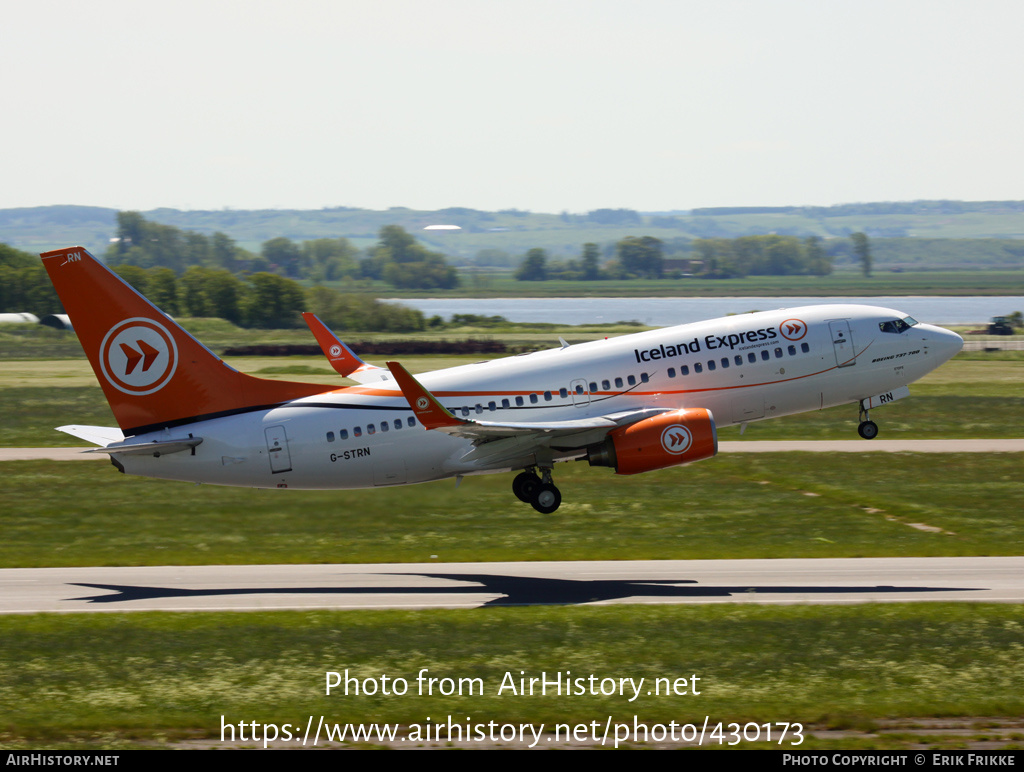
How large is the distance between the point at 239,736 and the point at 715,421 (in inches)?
874

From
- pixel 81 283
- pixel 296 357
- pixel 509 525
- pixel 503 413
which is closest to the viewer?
pixel 81 283

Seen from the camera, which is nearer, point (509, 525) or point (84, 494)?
point (509, 525)

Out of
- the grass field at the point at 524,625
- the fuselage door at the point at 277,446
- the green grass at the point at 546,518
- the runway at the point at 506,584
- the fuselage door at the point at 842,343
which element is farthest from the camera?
the fuselage door at the point at 842,343

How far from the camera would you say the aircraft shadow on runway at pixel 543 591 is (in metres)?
33.7

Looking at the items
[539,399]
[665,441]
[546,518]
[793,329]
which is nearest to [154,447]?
[539,399]

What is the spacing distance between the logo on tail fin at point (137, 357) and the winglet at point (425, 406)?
9.03 metres

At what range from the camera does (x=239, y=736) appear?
23.6 m

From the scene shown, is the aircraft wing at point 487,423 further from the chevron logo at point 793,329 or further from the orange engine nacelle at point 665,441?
the chevron logo at point 793,329

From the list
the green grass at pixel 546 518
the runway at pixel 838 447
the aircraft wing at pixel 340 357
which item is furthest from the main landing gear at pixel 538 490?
the runway at pixel 838 447

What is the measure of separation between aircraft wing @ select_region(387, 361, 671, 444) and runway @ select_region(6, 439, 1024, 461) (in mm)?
23780

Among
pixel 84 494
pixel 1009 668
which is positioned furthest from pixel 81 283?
pixel 1009 668

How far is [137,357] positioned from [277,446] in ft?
18.4

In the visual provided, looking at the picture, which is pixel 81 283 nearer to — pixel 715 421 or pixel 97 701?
pixel 97 701

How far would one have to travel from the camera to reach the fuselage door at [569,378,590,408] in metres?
38.9
